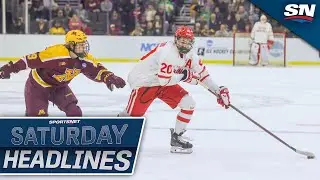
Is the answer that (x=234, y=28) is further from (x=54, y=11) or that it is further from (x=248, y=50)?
(x=54, y=11)

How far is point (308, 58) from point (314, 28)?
0.57 metres

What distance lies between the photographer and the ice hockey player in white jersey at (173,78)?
3.98 m

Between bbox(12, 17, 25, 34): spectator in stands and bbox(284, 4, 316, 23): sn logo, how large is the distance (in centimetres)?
476

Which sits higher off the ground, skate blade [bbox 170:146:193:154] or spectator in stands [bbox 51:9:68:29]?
spectator in stands [bbox 51:9:68:29]

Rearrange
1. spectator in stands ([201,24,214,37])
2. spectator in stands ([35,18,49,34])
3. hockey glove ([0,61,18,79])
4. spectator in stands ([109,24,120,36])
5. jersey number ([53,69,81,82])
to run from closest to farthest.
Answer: hockey glove ([0,61,18,79]) → jersey number ([53,69,81,82]) → spectator in stands ([35,18,49,34]) → spectator in stands ([109,24,120,36]) → spectator in stands ([201,24,214,37])

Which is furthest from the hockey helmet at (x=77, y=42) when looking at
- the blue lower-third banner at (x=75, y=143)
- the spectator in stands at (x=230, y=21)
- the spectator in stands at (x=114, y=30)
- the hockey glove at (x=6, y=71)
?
the spectator in stands at (x=230, y=21)

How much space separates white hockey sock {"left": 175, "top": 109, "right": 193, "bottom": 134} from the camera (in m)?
4.31

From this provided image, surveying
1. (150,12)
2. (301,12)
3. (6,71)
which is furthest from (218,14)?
(6,71)

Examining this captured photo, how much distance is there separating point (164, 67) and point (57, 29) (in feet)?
27.8

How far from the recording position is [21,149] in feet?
9.21

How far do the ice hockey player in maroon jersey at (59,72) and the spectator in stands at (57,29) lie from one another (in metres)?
8.28

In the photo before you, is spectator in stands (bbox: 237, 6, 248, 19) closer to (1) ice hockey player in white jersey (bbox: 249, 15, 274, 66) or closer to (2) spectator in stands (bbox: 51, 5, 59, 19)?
(1) ice hockey player in white jersey (bbox: 249, 15, 274, 66)

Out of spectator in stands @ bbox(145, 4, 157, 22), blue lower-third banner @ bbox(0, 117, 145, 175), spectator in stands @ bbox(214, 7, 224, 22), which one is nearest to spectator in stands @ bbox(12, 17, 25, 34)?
spectator in stands @ bbox(145, 4, 157, 22)

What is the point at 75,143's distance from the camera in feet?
9.16
